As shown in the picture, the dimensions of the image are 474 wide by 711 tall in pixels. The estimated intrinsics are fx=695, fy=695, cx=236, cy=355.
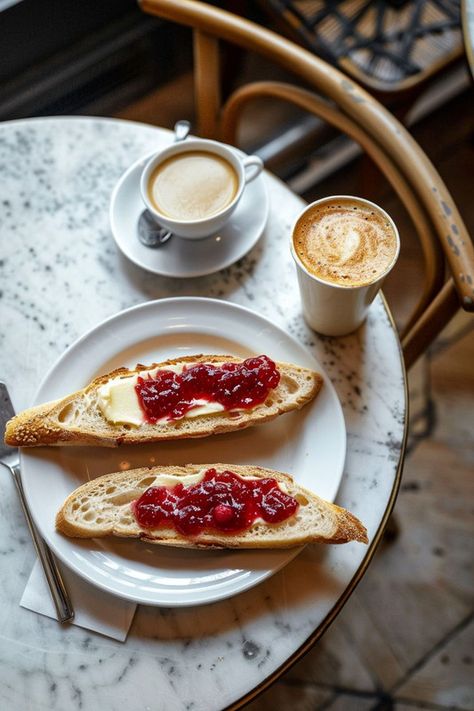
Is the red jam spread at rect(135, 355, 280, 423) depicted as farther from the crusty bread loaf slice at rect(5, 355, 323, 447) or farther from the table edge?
the table edge

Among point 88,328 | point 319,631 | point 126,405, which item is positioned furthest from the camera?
point 88,328

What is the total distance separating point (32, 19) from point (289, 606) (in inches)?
71.1

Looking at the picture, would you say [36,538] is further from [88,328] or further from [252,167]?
[252,167]

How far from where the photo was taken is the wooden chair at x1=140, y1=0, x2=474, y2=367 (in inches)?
47.6

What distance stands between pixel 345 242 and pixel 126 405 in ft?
1.48

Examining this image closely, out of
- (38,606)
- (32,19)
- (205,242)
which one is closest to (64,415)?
(38,606)

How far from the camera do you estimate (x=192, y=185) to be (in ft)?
4.25

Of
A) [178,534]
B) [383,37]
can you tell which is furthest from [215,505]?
[383,37]

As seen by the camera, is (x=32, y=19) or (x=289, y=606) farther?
(x=32, y=19)

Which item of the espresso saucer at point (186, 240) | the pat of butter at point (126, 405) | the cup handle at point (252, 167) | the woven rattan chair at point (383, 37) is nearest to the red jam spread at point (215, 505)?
the pat of butter at point (126, 405)

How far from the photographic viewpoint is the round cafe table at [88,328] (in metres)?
Answer: 1.01

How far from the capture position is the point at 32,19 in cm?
203

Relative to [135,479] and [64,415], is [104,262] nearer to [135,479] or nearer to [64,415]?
[64,415]

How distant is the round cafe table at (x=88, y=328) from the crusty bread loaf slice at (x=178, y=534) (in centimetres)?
7
